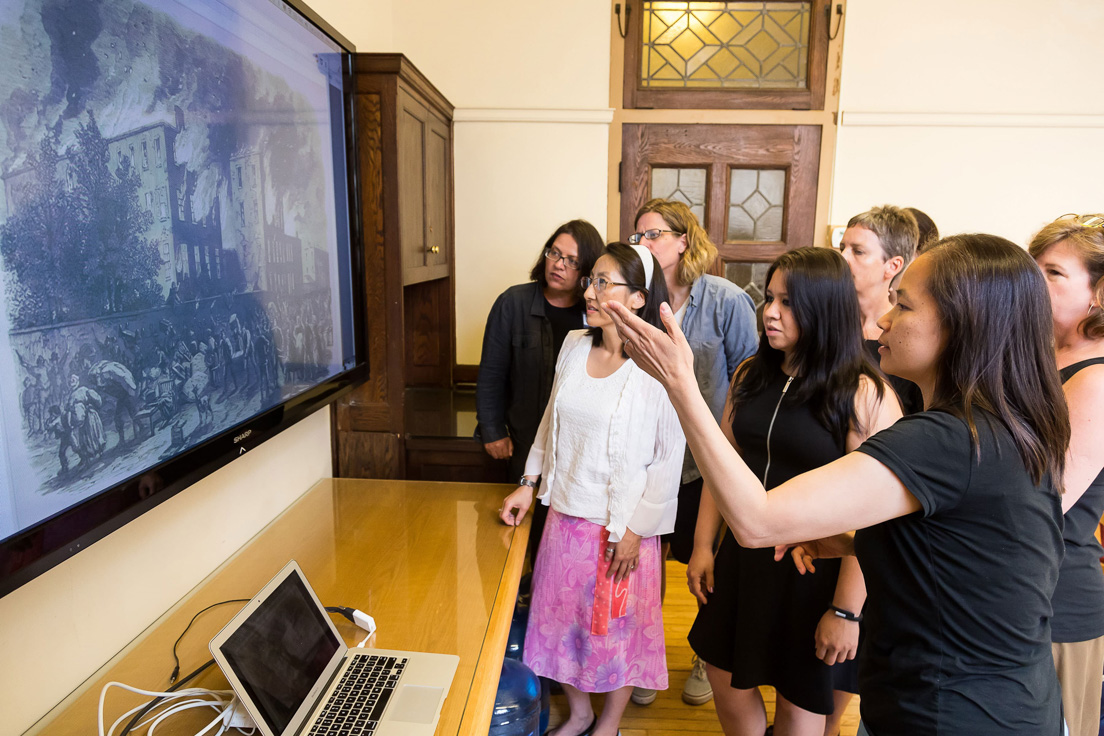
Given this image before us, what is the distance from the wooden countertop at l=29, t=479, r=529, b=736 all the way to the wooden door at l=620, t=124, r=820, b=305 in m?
1.92

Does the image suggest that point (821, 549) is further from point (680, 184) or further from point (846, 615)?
point (680, 184)

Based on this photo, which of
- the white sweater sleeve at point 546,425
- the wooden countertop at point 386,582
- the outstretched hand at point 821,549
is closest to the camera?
the wooden countertop at point 386,582

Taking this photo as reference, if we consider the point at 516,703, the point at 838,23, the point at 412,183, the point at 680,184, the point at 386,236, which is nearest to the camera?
the point at 516,703

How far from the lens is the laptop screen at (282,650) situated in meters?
1.01

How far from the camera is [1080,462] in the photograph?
124 centimetres

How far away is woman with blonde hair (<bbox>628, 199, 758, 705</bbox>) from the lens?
7.58 ft

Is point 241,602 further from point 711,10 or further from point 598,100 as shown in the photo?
point 711,10

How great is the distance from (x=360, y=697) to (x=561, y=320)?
1389 millimetres

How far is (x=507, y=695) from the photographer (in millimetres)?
1768

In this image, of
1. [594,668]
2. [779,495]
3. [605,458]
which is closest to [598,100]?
[605,458]

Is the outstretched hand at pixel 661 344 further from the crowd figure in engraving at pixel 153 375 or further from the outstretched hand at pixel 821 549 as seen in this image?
the crowd figure in engraving at pixel 153 375

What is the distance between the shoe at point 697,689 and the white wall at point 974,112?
7.36 ft

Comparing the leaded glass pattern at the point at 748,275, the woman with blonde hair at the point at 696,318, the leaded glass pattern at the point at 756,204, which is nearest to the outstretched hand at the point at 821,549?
the woman with blonde hair at the point at 696,318

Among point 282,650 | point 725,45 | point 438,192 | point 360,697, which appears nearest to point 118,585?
point 282,650
